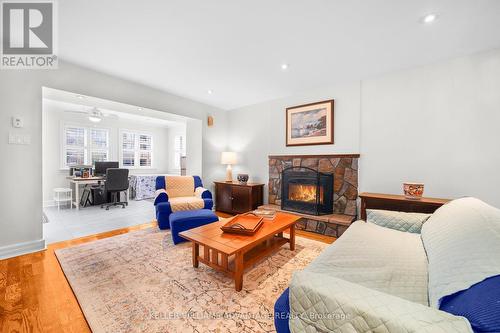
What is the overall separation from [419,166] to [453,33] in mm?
1562

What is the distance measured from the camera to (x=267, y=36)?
7.12ft

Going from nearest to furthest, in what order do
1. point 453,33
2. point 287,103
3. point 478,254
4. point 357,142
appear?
point 478,254
point 453,33
point 357,142
point 287,103

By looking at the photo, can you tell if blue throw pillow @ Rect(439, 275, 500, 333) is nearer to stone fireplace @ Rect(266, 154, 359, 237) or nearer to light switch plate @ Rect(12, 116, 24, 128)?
stone fireplace @ Rect(266, 154, 359, 237)

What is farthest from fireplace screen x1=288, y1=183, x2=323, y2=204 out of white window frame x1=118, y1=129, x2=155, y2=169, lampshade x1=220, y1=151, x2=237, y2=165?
white window frame x1=118, y1=129, x2=155, y2=169

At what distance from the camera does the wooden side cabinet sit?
13.4ft

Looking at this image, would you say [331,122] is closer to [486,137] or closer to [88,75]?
[486,137]

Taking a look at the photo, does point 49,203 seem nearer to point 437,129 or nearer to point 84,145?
point 84,145

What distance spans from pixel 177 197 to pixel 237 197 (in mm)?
1191

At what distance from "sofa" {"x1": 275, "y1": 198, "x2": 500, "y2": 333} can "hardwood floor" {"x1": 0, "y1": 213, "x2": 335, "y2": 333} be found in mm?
1550

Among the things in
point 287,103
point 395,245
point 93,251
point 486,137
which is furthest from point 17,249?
point 486,137

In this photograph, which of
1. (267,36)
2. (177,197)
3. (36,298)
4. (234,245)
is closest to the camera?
(36,298)

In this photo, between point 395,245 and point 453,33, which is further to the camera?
point 453,33

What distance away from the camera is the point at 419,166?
2803mm

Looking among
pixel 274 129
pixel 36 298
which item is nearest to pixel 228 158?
pixel 274 129
